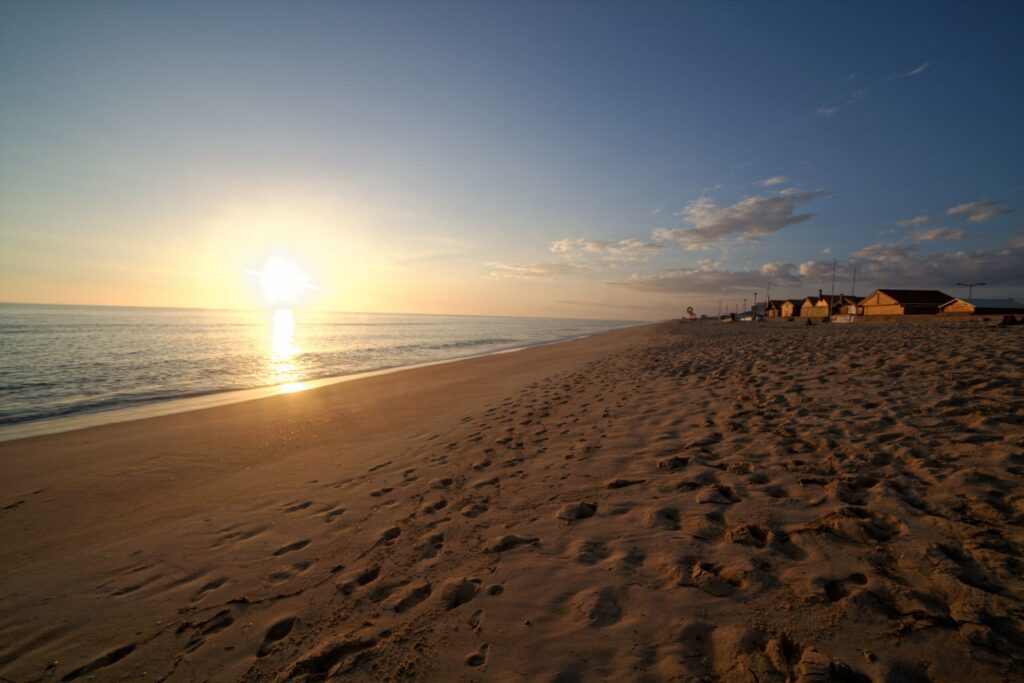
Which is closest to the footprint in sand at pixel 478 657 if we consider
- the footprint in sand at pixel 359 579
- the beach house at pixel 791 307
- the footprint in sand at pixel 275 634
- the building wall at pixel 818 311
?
the footprint in sand at pixel 359 579

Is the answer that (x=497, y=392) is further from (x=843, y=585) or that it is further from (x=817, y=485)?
(x=843, y=585)

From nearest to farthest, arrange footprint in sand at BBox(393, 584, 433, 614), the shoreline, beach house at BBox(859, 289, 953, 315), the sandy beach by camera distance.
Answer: the sandy beach, footprint in sand at BBox(393, 584, 433, 614), the shoreline, beach house at BBox(859, 289, 953, 315)

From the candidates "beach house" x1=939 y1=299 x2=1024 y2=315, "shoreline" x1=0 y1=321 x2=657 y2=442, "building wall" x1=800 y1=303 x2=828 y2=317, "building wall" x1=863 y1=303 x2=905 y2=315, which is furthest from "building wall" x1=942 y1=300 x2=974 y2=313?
"shoreline" x1=0 y1=321 x2=657 y2=442

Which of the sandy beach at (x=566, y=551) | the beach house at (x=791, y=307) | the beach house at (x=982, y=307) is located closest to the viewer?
the sandy beach at (x=566, y=551)

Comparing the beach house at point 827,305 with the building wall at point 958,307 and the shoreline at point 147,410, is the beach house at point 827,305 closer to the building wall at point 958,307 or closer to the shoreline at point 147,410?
the building wall at point 958,307

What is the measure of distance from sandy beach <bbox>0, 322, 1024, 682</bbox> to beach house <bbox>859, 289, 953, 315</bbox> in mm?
49795

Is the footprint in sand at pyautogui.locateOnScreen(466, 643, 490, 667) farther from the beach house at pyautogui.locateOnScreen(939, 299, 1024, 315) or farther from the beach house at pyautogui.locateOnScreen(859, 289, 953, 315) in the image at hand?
the beach house at pyautogui.locateOnScreen(859, 289, 953, 315)

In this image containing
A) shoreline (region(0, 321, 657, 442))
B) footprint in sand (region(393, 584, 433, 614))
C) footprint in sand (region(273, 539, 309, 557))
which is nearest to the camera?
footprint in sand (region(393, 584, 433, 614))

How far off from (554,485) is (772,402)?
4764 mm

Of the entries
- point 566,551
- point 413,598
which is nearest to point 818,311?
point 566,551

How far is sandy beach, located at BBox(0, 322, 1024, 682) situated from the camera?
2.26 metres

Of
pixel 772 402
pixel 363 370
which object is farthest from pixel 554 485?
pixel 363 370

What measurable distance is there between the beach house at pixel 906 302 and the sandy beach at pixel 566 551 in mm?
49795

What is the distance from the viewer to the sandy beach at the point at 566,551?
2264 mm
